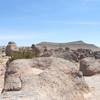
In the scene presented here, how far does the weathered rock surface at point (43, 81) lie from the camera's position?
11.3m

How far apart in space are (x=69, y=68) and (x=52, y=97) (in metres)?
3.47

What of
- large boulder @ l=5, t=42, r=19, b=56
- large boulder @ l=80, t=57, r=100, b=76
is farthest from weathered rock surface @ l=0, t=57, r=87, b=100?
large boulder @ l=5, t=42, r=19, b=56

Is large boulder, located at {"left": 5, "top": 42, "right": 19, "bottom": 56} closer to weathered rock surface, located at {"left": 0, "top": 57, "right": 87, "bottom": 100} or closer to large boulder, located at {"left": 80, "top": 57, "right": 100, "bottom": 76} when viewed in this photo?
large boulder, located at {"left": 80, "top": 57, "right": 100, "bottom": 76}

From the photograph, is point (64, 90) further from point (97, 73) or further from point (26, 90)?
point (97, 73)

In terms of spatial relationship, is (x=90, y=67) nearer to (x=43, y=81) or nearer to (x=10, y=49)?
(x=43, y=81)

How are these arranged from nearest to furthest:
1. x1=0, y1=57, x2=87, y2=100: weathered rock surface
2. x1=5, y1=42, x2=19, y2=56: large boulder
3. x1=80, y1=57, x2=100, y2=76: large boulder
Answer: x1=0, y1=57, x2=87, y2=100: weathered rock surface → x1=80, y1=57, x2=100, y2=76: large boulder → x1=5, y1=42, x2=19, y2=56: large boulder

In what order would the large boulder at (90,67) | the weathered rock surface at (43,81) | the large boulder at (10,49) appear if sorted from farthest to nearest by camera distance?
the large boulder at (10,49)
the large boulder at (90,67)
the weathered rock surface at (43,81)

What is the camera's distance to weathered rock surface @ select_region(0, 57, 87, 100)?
11328mm

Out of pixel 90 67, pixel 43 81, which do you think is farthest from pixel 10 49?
pixel 43 81

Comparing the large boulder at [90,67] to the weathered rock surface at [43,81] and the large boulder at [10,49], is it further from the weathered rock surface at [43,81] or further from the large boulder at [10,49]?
the large boulder at [10,49]

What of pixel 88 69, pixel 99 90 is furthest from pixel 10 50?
pixel 99 90

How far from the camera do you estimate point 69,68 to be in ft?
49.8

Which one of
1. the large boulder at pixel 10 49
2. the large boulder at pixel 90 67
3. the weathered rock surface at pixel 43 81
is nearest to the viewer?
the weathered rock surface at pixel 43 81

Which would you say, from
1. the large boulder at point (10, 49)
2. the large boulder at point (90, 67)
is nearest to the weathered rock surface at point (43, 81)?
the large boulder at point (90, 67)
